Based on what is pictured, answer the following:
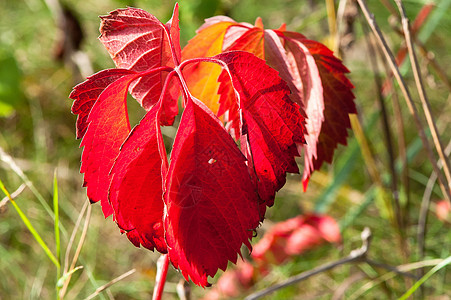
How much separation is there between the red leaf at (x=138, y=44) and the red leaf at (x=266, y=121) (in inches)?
2.8

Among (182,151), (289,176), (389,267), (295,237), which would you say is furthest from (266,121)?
(289,176)

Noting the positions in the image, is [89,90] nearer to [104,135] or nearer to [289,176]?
[104,135]

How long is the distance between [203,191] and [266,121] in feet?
0.23

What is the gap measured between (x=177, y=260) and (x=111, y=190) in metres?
0.07

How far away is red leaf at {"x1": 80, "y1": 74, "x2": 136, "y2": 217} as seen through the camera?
414 mm

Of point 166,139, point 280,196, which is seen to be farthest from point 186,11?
point 280,196

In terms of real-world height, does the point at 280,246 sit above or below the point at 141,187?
below

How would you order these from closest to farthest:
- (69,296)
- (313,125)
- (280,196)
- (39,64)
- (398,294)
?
(313,125)
(398,294)
(69,296)
(280,196)
(39,64)

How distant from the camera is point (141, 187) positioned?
15.8 inches

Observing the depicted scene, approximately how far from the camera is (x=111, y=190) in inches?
15.5

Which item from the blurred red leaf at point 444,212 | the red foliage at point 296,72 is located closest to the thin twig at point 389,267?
the red foliage at point 296,72

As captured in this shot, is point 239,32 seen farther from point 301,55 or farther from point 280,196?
point 280,196

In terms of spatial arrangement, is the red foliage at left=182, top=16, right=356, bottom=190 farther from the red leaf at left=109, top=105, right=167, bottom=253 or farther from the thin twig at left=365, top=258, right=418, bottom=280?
the thin twig at left=365, top=258, right=418, bottom=280

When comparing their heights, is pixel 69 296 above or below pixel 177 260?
below
